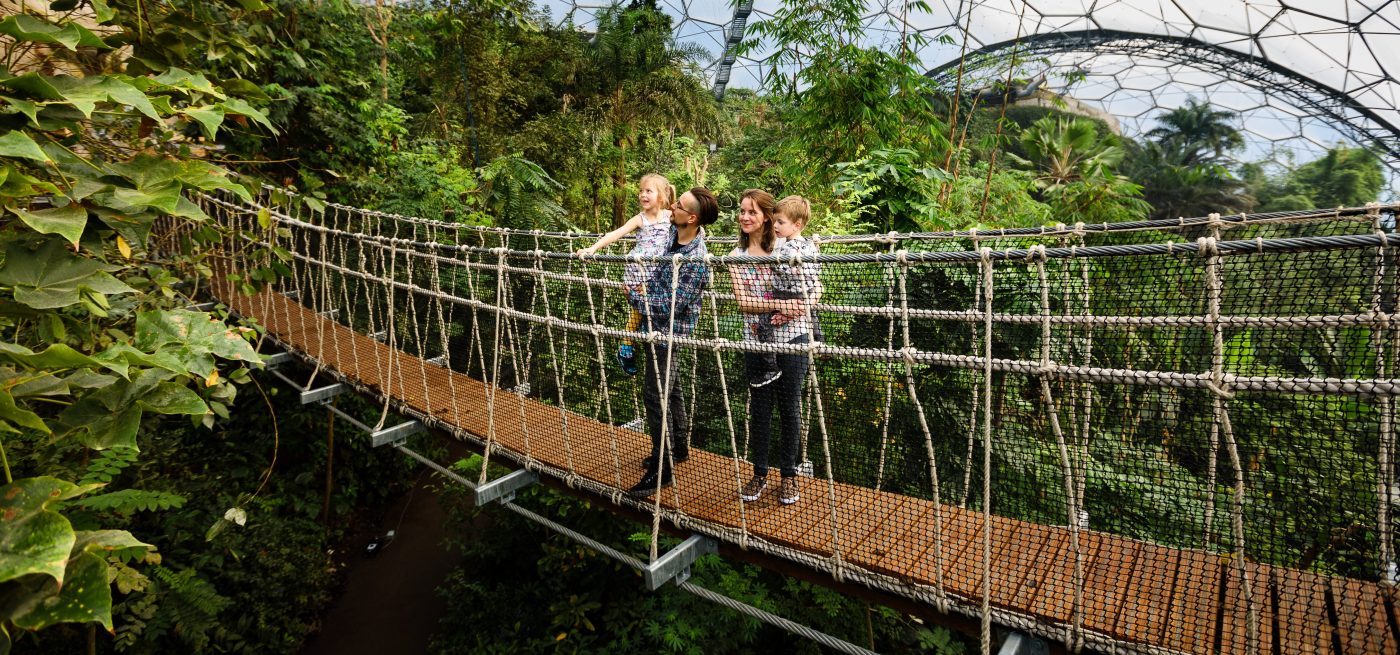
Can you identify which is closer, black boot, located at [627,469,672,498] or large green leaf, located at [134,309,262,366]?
large green leaf, located at [134,309,262,366]

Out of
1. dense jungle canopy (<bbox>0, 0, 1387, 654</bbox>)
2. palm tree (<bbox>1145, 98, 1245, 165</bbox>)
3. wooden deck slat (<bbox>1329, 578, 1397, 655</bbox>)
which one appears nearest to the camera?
dense jungle canopy (<bbox>0, 0, 1387, 654</bbox>)

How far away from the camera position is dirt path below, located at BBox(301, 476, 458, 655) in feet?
13.9

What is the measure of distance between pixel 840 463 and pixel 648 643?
211cm

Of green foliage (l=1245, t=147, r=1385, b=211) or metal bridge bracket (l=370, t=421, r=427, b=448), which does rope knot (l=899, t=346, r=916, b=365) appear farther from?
green foliage (l=1245, t=147, r=1385, b=211)

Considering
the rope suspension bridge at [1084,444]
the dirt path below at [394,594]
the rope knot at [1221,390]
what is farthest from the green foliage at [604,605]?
the rope knot at [1221,390]

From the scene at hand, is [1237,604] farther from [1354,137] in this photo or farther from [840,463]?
[1354,137]

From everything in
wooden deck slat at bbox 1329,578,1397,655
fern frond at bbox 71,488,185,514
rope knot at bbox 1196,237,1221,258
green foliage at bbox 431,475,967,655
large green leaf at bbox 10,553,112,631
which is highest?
rope knot at bbox 1196,237,1221,258

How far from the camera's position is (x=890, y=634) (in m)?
3.52

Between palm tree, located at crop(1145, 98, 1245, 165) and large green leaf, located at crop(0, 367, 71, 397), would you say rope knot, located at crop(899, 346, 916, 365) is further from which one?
palm tree, located at crop(1145, 98, 1245, 165)

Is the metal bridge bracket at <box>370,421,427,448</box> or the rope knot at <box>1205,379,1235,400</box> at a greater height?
the rope knot at <box>1205,379,1235,400</box>

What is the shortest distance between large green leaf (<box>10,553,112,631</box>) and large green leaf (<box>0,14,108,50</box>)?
586mm

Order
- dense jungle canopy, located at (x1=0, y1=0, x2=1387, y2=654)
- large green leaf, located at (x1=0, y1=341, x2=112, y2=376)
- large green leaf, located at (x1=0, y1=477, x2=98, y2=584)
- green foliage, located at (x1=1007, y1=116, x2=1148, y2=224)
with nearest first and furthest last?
large green leaf, located at (x1=0, y1=477, x2=98, y2=584) < large green leaf, located at (x1=0, y1=341, x2=112, y2=376) < dense jungle canopy, located at (x1=0, y1=0, x2=1387, y2=654) < green foliage, located at (x1=1007, y1=116, x2=1148, y2=224)

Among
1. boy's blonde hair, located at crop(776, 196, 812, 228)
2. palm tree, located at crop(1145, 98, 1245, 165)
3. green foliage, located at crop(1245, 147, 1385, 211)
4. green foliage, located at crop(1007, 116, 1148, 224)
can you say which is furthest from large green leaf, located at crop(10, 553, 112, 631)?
palm tree, located at crop(1145, 98, 1245, 165)

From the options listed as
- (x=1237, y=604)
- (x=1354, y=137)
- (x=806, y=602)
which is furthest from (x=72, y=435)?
(x=1354, y=137)
